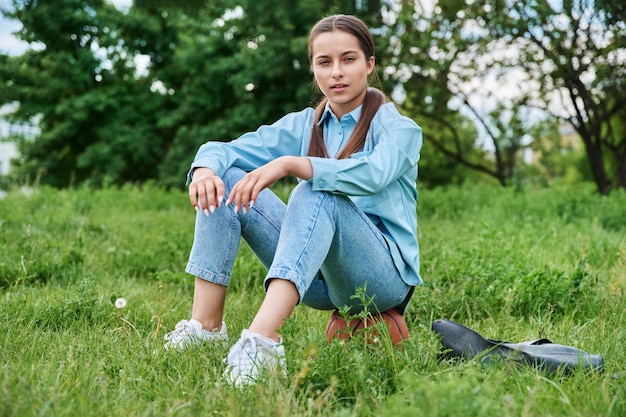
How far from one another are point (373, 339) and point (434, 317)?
0.86 metres

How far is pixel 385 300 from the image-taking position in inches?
96.0

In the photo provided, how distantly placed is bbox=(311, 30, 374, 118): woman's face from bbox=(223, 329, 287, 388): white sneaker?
1069 millimetres

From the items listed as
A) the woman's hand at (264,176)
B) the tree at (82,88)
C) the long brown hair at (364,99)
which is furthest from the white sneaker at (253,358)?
the tree at (82,88)

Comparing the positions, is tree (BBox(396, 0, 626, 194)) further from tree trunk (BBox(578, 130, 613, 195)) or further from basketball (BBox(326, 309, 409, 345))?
basketball (BBox(326, 309, 409, 345))

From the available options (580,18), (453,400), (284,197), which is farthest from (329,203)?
(580,18)

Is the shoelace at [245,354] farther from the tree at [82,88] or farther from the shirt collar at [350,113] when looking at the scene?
the tree at [82,88]

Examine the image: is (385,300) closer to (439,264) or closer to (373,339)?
(373,339)

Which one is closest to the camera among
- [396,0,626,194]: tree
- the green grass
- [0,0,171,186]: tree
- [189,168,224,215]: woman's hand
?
the green grass

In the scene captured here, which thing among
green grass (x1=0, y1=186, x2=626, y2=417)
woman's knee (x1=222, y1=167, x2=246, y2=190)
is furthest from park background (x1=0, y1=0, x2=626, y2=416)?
woman's knee (x1=222, y1=167, x2=246, y2=190)

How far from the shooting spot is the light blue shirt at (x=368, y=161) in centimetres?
221

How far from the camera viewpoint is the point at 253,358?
2.02m

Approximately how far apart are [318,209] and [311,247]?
13cm

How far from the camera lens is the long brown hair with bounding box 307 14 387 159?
2.55 m

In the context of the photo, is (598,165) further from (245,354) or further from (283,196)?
(245,354)
